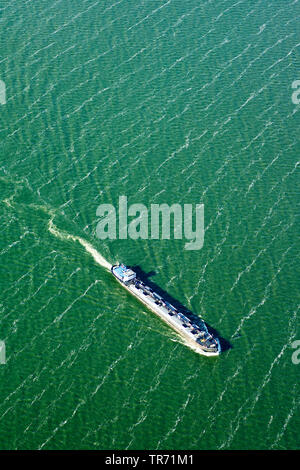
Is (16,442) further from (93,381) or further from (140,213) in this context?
(140,213)

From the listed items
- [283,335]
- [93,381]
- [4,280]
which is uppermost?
[4,280]
